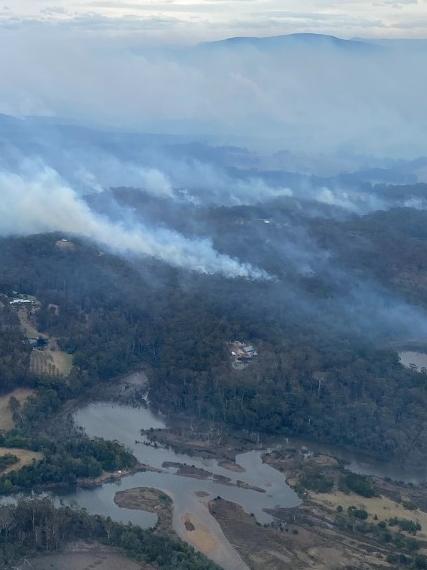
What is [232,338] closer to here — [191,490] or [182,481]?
[182,481]

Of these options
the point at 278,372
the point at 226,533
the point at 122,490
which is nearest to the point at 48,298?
the point at 278,372

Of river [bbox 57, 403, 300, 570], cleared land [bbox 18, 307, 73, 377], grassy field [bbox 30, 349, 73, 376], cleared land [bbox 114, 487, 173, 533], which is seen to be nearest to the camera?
river [bbox 57, 403, 300, 570]

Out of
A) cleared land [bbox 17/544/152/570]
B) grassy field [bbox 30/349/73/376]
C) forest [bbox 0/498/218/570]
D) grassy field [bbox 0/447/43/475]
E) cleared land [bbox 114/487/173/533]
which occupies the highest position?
forest [bbox 0/498/218/570]

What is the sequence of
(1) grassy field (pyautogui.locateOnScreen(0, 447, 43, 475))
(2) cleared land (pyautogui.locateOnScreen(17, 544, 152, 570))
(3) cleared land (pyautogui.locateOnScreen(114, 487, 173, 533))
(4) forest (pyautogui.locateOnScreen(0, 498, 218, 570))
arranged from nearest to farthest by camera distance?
(2) cleared land (pyautogui.locateOnScreen(17, 544, 152, 570)), (4) forest (pyautogui.locateOnScreen(0, 498, 218, 570)), (3) cleared land (pyautogui.locateOnScreen(114, 487, 173, 533)), (1) grassy field (pyautogui.locateOnScreen(0, 447, 43, 475))

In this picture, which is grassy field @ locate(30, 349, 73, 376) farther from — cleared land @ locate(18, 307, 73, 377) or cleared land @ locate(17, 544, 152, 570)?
cleared land @ locate(17, 544, 152, 570)

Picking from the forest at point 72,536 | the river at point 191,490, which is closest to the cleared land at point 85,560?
Result: the forest at point 72,536

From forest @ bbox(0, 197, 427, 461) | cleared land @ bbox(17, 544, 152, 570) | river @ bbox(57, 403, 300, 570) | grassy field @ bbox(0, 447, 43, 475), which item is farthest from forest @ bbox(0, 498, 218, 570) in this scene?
forest @ bbox(0, 197, 427, 461)

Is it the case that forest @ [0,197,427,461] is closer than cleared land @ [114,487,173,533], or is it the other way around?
cleared land @ [114,487,173,533]
